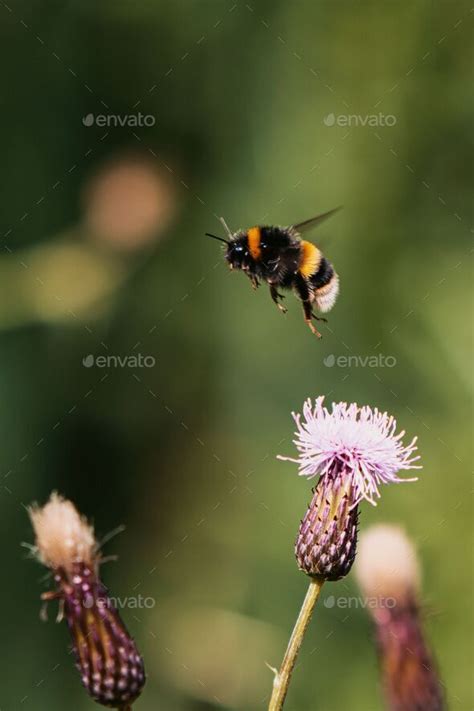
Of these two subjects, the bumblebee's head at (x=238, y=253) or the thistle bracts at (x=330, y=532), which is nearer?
the thistle bracts at (x=330, y=532)

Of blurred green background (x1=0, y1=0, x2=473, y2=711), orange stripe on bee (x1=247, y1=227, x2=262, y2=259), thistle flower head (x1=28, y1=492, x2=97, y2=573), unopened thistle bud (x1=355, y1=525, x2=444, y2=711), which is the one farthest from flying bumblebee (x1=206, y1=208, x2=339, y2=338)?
blurred green background (x1=0, y1=0, x2=473, y2=711)

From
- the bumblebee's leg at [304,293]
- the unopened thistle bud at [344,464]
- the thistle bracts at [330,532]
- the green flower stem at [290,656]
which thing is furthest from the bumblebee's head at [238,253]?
the green flower stem at [290,656]

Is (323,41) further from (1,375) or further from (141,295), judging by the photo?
(1,375)

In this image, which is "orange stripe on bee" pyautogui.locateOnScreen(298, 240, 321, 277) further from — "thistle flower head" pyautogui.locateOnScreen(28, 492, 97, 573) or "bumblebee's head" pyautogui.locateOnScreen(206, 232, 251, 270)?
"thistle flower head" pyautogui.locateOnScreen(28, 492, 97, 573)

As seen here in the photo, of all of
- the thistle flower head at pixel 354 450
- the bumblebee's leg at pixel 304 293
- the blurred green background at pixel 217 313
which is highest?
the blurred green background at pixel 217 313

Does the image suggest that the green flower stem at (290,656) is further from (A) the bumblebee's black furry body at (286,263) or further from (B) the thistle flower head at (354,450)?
(A) the bumblebee's black furry body at (286,263)
